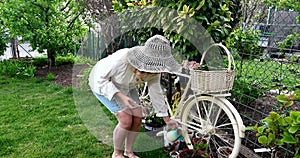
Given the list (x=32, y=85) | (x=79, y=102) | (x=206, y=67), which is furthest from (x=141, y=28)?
(x=32, y=85)

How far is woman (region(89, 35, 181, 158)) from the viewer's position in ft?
5.53

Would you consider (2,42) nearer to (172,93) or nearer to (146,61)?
(172,93)

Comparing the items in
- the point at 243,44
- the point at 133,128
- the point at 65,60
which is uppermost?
the point at 243,44

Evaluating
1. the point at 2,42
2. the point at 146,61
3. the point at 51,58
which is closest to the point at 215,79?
the point at 146,61

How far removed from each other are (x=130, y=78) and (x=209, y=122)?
719 mm

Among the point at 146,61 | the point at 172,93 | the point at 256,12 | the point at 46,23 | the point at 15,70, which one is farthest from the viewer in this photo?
the point at 256,12

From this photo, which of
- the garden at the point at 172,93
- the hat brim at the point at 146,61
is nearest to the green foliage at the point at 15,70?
the garden at the point at 172,93

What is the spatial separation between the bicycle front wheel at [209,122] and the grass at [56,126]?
34cm

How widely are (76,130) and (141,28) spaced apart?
128cm

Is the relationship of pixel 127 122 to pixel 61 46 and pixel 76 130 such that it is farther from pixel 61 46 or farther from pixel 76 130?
pixel 61 46

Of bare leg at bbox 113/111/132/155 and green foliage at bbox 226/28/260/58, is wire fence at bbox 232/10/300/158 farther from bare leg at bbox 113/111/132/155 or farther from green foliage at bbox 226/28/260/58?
bare leg at bbox 113/111/132/155

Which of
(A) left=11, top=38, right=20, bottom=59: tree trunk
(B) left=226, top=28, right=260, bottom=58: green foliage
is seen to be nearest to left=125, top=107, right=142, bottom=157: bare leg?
(B) left=226, top=28, right=260, bottom=58: green foliage

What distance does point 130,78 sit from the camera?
1863 mm

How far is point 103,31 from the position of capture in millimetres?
4496
